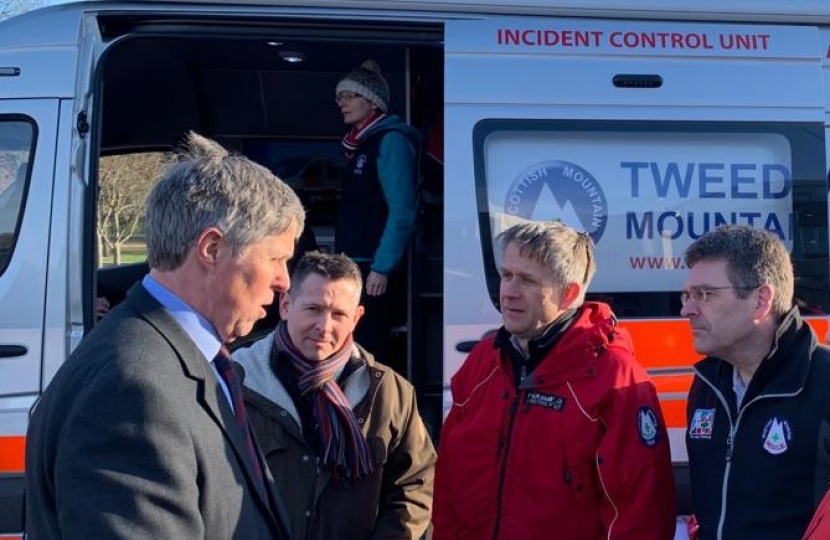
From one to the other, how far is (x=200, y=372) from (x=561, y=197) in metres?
2.08

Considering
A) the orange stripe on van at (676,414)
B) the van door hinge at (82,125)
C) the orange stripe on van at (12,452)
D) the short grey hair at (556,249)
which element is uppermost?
the van door hinge at (82,125)

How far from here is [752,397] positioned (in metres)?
2.20

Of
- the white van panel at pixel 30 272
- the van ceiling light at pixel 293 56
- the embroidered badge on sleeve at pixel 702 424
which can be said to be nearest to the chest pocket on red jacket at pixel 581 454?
the embroidered badge on sleeve at pixel 702 424

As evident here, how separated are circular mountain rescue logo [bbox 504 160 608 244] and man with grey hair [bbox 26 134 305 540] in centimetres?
172

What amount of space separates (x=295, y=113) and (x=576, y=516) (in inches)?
152

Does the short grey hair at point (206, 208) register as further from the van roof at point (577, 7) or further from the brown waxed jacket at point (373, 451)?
the van roof at point (577, 7)

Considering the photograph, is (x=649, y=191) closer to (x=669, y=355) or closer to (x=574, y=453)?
(x=669, y=355)

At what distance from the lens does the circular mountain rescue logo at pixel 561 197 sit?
3354 mm

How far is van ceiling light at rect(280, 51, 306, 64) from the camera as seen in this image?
16.0 feet

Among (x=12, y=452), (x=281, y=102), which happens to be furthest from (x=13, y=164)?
(x=281, y=102)

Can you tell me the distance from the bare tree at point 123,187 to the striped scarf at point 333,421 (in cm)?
314

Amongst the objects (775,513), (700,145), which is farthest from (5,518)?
(700,145)

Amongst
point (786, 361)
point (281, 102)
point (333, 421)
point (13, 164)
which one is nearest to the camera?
point (786, 361)

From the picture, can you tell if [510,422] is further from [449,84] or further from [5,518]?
[5,518]
